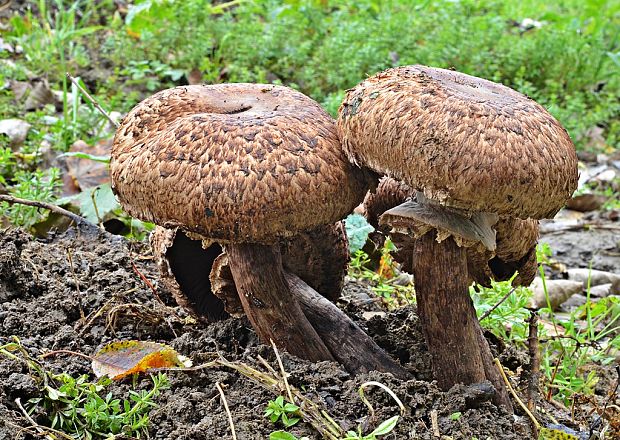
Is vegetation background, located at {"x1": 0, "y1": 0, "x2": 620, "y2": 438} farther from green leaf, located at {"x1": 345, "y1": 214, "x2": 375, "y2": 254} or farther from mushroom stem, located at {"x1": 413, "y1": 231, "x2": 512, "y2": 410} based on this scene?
mushroom stem, located at {"x1": 413, "y1": 231, "x2": 512, "y2": 410}

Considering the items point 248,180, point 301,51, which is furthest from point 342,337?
point 301,51

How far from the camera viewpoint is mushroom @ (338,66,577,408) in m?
2.25

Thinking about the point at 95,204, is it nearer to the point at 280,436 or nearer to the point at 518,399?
the point at 280,436

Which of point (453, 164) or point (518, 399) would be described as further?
point (518, 399)

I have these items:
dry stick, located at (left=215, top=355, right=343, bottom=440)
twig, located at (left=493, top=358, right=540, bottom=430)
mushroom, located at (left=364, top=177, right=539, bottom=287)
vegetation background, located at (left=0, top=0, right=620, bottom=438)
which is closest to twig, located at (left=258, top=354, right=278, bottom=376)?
dry stick, located at (left=215, top=355, right=343, bottom=440)

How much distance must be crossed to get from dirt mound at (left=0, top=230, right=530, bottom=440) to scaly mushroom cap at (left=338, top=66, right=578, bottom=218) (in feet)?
2.48

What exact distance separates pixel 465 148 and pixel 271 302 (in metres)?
0.98

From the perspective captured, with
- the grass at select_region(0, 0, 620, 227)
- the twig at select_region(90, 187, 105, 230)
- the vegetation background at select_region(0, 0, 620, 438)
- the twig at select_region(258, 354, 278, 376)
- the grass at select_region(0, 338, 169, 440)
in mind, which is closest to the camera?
the grass at select_region(0, 338, 169, 440)

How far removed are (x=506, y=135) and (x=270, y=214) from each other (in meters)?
0.79

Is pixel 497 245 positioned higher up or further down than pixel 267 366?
higher up

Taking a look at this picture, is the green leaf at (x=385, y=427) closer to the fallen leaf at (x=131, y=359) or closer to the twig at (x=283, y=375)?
the twig at (x=283, y=375)

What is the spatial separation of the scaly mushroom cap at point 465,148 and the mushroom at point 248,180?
18 centimetres

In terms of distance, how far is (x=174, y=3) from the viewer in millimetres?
7215

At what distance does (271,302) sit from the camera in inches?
108
